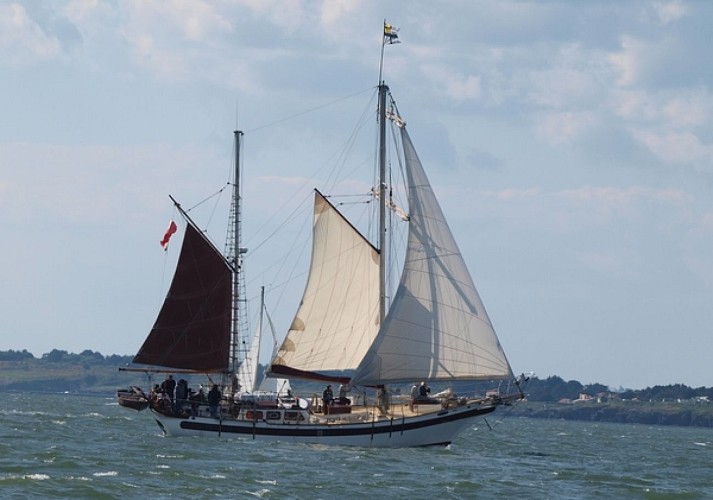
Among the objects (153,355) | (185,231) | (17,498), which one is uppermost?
(185,231)

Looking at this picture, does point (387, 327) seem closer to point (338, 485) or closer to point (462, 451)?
point (462, 451)

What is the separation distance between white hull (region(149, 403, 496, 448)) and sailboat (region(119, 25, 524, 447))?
0.16 ft

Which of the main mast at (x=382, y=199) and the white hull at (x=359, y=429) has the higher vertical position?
the main mast at (x=382, y=199)

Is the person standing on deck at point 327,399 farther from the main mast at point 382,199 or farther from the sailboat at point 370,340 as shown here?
the main mast at point 382,199

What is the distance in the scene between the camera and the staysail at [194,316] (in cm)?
7488

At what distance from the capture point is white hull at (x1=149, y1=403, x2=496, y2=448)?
6919cm

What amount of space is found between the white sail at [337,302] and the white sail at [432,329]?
8.47 feet

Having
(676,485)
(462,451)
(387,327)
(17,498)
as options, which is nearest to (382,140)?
(387,327)

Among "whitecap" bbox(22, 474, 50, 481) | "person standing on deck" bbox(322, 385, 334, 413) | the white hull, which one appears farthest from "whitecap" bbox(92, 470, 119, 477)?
"person standing on deck" bbox(322, 385, 334, 413)

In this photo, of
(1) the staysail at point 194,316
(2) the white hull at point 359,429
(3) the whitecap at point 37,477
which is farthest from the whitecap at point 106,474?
(1) the staysail at point 194,316

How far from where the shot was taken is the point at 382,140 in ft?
240

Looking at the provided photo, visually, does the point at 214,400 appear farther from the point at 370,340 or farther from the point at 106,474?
the point at 106,474

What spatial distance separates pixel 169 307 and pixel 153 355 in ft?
8.60

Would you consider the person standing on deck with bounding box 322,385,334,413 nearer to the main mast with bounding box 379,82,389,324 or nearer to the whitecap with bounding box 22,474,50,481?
the main mast with bounding box 379,82,389,324
